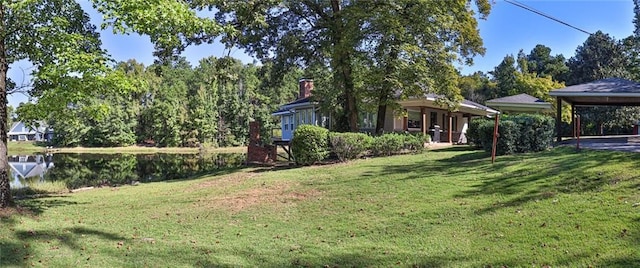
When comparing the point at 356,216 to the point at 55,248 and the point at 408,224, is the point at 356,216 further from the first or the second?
the point at 55,248

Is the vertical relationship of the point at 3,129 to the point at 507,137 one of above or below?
above

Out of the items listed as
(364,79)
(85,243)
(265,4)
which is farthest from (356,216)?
(265,4)

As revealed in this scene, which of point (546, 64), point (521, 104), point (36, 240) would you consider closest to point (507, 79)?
point (546, 64)

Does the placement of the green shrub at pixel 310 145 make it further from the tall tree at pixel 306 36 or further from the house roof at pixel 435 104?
the house roof at pixel 435 104

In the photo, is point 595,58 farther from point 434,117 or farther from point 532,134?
point 532,134

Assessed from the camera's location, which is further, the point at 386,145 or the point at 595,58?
the point at 595,58

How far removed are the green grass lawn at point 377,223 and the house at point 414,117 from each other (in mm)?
14785

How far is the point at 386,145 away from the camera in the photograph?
19484 mm

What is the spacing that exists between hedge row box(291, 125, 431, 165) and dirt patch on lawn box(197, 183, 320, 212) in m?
5.15

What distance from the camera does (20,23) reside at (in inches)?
359

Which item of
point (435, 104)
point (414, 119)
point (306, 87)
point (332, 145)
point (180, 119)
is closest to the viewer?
point (332, 145)

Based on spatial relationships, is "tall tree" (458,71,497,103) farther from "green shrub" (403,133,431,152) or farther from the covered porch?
"green shrub" (403,133,431,152)

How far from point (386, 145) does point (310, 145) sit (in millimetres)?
3452

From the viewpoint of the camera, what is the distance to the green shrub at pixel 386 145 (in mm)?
19375
